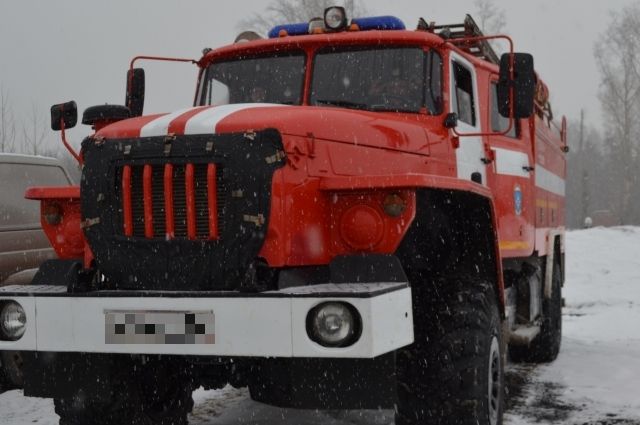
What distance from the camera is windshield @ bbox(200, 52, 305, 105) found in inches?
211

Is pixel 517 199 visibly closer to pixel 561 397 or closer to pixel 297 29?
pixel 561 397

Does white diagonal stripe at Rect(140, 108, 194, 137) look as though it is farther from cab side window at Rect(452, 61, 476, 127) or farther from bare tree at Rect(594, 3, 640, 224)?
bare tree at Rect(594, 3, 640, 224)

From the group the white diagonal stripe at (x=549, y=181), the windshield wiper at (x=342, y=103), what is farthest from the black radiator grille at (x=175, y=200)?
the white diagonal stripe at (x=549, y=181)

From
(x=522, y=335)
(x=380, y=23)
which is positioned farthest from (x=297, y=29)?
(x=522, y=335)

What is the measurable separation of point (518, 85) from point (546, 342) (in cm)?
404

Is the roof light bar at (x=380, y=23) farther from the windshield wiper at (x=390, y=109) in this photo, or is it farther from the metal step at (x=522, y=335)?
the metal step at (x=522, y=335)

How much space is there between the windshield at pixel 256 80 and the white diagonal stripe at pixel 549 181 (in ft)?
9.39

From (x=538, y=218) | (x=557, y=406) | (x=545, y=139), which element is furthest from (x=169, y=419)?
(x=545, y=139)

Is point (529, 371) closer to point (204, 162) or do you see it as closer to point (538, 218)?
point (538, 218)

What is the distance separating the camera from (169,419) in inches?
190

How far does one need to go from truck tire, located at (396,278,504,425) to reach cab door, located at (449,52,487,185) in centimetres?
108

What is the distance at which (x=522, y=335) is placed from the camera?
277 inches

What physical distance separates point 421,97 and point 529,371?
388 cm

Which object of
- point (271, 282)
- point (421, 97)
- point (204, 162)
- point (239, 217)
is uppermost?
point (421, 97)
